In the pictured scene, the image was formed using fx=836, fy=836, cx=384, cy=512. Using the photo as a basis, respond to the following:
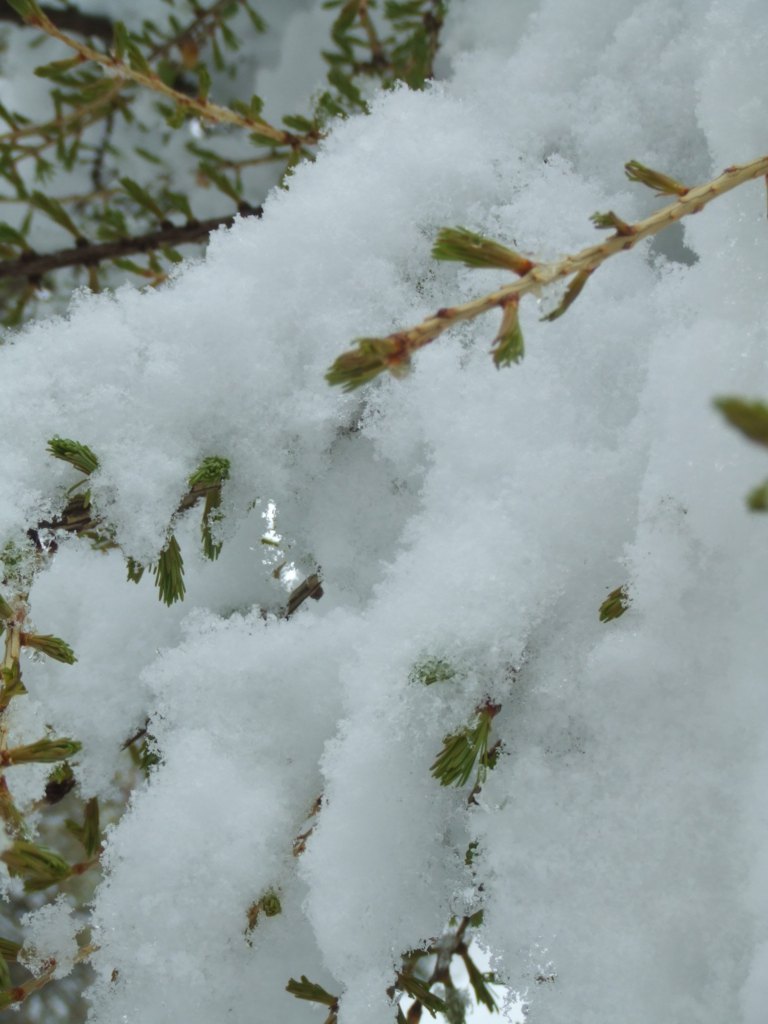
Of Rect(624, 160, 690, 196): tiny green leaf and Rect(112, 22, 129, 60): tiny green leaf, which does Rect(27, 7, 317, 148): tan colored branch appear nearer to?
Rect(112, 22, 129, 60): tiny green leaf

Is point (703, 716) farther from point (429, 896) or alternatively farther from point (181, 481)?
point (181, 481)

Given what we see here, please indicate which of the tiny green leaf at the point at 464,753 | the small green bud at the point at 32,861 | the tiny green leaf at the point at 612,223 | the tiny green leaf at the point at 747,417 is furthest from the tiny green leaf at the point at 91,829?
the tiny green leaf at the point at 747,417

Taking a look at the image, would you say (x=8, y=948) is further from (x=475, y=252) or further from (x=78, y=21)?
(x=78, y=21)

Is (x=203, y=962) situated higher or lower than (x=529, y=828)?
higher

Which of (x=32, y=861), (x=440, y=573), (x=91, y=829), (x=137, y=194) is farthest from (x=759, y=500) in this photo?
(x=137, y=194)

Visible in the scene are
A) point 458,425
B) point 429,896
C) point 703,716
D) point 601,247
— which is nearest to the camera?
point 601,247

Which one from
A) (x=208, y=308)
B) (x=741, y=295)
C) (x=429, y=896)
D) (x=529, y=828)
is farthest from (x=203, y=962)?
(x=741, y=295)

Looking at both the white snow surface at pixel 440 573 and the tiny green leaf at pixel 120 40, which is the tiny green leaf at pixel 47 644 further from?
the tiny green leaf at pixel 120 40
